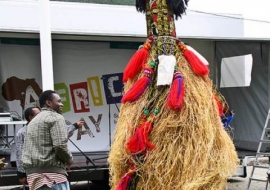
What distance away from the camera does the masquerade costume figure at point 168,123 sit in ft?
9.46

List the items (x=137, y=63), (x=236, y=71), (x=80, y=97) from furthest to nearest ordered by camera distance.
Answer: (x=80, y=97) < (x=236, y=71) < (x=137, y=63)

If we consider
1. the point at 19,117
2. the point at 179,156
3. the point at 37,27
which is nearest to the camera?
the point at 179,156

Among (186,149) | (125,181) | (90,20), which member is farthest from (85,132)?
(186,149)

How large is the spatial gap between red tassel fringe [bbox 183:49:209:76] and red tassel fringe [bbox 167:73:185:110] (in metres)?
0.17

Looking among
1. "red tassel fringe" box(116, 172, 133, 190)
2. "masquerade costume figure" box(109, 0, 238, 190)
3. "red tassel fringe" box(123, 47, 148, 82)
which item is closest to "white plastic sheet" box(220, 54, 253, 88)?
"masquerade costume figure" box(109, 0, 238, 190)

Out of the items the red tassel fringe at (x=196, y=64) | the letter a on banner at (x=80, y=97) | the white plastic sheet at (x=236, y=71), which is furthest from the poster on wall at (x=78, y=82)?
the red tassel fringe at (x=196, y=64)

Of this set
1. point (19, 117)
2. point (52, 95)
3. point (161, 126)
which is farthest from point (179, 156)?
point (19, 117)

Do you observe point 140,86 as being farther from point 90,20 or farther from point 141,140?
point 90,20

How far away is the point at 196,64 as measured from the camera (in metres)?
3.04

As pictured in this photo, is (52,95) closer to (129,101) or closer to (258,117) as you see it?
(129,101)

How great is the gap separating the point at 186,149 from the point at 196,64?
59 centimetres

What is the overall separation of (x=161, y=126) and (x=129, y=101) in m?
0.31

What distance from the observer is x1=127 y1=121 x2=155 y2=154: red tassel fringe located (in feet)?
9.49

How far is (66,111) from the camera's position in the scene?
789cm
